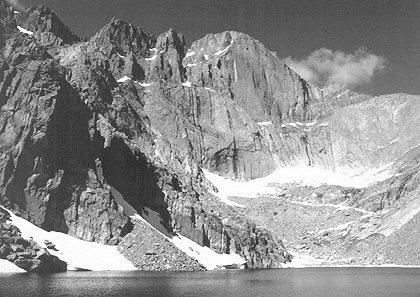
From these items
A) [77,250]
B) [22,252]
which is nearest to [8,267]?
[22,252]

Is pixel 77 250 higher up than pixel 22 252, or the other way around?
pixel 77 250

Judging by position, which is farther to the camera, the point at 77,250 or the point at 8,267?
the point at 77,250

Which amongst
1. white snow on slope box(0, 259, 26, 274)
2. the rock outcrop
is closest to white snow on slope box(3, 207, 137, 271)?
the rock outcrop

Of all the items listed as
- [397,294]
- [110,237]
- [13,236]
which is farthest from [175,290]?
[110,237]

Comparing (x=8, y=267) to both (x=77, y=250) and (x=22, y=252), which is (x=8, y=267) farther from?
(x=77, y=250)

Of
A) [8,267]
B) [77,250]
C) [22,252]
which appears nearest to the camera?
[8,267]

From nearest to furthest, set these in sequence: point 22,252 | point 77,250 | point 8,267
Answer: point 8,267 → point 22,252 → point 77,250

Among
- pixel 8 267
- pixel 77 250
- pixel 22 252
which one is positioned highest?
pixel 77 250

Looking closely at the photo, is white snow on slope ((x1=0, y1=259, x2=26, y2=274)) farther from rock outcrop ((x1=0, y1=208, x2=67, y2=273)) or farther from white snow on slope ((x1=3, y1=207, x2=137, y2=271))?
white snow on slope ((x1=3, y1=207, x2=137, y2=271))
